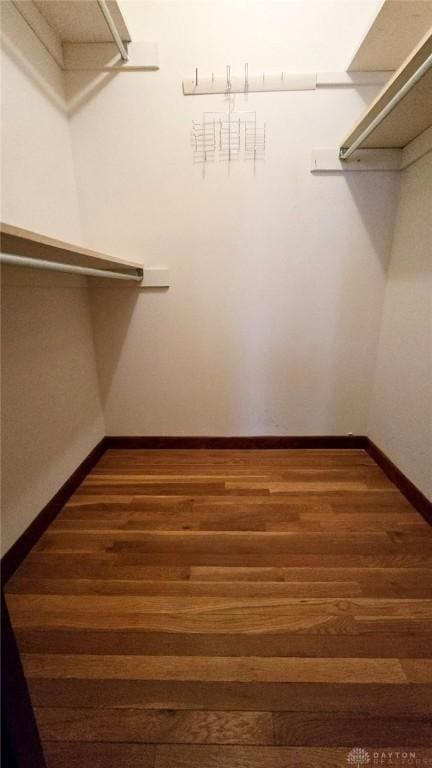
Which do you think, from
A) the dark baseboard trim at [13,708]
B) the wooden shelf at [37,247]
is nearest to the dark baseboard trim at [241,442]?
the wooden shelf at [37,247]

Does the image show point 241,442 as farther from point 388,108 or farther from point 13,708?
point 388,108

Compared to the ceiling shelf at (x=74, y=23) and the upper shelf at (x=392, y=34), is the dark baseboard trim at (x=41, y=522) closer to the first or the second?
the ceiling shelf at (x=74, y=23)

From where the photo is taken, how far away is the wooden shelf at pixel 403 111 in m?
0.92

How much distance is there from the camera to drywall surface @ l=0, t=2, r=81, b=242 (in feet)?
3.69

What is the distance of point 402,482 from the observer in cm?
154

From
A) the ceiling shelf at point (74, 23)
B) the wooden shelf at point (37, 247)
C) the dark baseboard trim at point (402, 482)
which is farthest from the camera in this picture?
the dark baseboard trim at point (402, 482)

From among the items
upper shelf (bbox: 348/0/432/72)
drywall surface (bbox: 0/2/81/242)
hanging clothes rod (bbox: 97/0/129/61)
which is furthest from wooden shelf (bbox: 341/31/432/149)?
drywall surface (bbox: 0/2/81/242)

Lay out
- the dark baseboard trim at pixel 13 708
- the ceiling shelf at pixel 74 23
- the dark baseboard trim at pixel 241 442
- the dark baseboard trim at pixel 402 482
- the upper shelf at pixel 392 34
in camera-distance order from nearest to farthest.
A: the dark baseboard trim at pixel 13 708 → the upper shelf at pixel 392 34 → the ceiling shelf at pixel 74 23 → the dark baseboard trim at pixel 402 482 → the dark baseboard trim at pixel 241 442

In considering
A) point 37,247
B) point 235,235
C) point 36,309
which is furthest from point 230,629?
point 235,235

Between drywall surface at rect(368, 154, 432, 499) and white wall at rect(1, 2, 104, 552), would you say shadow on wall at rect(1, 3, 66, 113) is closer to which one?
white wall at rect(1, 2, 104, 552)

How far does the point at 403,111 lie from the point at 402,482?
5.70 ft

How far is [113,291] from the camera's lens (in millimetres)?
1778

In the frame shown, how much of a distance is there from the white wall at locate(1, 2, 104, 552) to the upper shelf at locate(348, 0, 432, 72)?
1.48m

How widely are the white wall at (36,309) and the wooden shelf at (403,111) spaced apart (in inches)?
57.3
